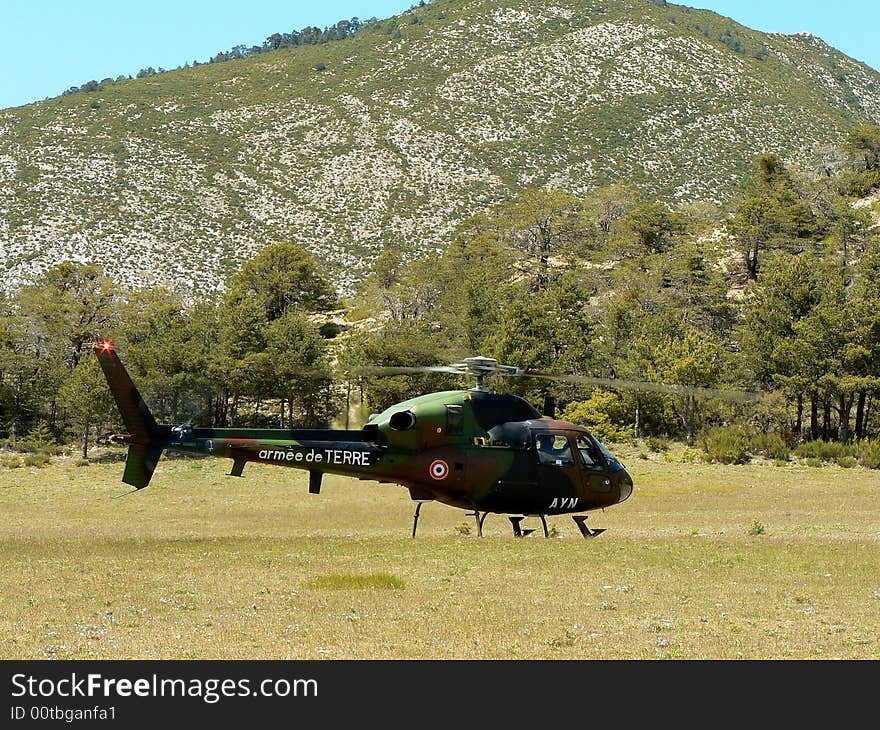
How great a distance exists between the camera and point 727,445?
5544cm

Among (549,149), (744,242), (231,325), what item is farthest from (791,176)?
(231,325)

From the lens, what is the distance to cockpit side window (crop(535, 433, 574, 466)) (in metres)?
21.8

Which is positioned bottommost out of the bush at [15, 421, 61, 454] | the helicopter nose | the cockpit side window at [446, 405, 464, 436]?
the bush at [15, 421, 61, 454]

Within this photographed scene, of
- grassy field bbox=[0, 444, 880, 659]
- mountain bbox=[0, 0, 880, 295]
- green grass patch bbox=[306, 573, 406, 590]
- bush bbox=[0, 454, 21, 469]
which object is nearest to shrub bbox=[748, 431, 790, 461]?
grassy field bbox=[0, 444, 880, 659]

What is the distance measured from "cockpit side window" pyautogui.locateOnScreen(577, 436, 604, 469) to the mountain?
90.4 metres

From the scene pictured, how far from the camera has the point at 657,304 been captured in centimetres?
8094

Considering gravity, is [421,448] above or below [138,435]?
below

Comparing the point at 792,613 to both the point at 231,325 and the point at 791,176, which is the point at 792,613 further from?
the point at 791,176

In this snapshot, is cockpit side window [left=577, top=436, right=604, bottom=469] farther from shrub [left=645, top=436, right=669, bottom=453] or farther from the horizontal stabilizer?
shrub [left=645, top=436, right=669, bottom=453]

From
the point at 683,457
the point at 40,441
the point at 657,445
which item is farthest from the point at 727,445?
the point at 40,441

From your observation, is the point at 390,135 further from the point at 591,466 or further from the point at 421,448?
the point at 421,448

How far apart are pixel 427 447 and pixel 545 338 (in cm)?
4688

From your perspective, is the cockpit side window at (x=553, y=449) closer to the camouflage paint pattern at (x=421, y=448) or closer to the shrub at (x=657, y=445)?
the camouflage paint pattern at (x=421, y=448)

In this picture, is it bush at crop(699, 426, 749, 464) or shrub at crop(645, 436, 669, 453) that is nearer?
bush at crop(699, 426, 749, 464)
